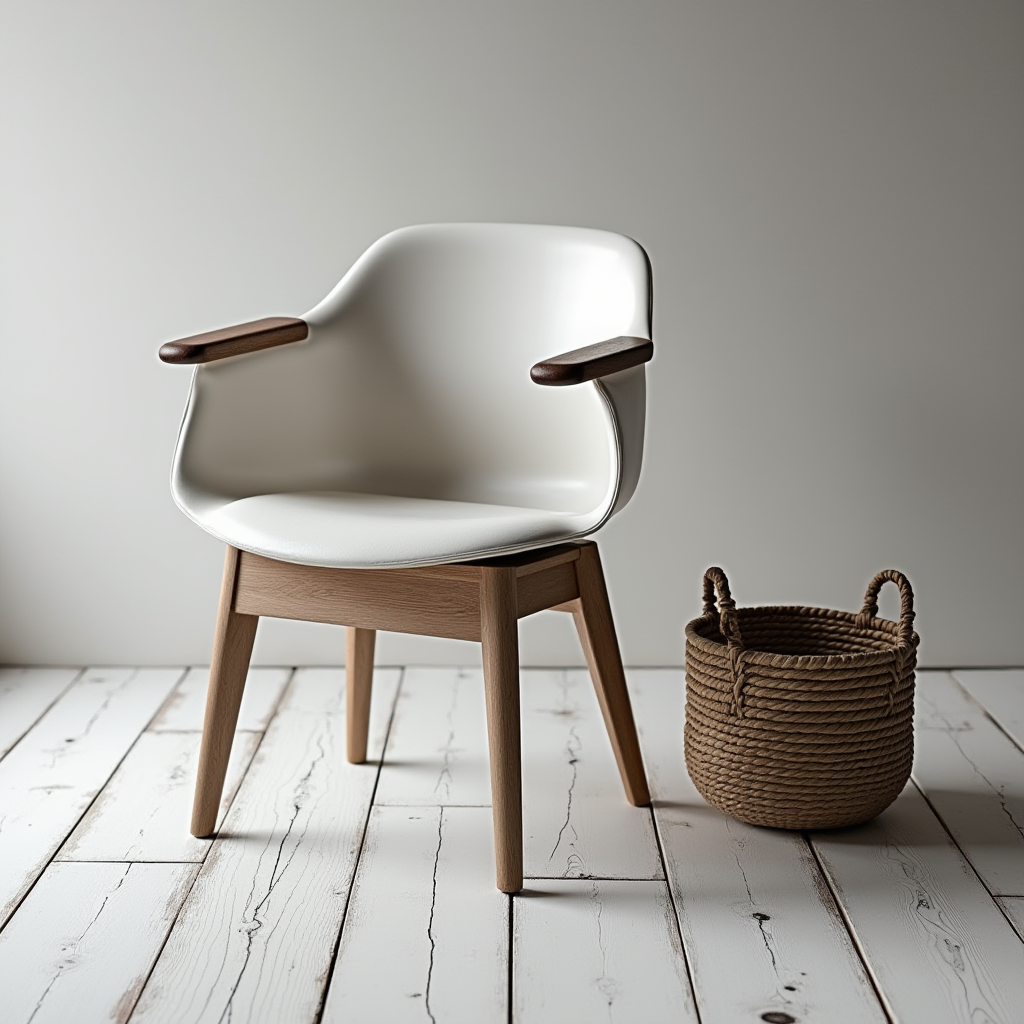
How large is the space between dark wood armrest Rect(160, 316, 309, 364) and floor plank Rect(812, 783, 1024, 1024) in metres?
0.98

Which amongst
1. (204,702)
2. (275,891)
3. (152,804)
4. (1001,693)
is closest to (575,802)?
(275,891)

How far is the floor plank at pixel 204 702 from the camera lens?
2.16 m

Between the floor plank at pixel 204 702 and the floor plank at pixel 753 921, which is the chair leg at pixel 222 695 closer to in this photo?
the floor plank at pixel 204 702

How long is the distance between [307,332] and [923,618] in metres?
1.32

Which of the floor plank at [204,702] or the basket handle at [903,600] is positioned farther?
the floor plank at [204,702]

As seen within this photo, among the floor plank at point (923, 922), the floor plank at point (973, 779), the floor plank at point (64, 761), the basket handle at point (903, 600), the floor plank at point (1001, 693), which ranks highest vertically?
the basket handle at point (903, 600)

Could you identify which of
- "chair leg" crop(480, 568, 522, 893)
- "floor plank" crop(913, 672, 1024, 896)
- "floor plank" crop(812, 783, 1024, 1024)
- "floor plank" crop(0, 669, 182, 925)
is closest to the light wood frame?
"chair leg" crop(480, 568, 522, 893)

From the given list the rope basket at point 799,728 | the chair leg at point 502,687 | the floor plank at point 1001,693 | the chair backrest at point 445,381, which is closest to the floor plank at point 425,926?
the chair leg at point 502,687

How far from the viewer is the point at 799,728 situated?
163 centimetres

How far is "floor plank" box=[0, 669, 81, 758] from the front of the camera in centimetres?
213

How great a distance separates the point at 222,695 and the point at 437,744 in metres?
0.50

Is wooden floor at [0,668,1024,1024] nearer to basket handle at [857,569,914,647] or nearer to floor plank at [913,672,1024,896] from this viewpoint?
floor plank at [913,672,1024,896]

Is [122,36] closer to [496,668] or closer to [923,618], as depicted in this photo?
[496,668]

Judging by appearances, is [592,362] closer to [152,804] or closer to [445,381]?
[445,381]
